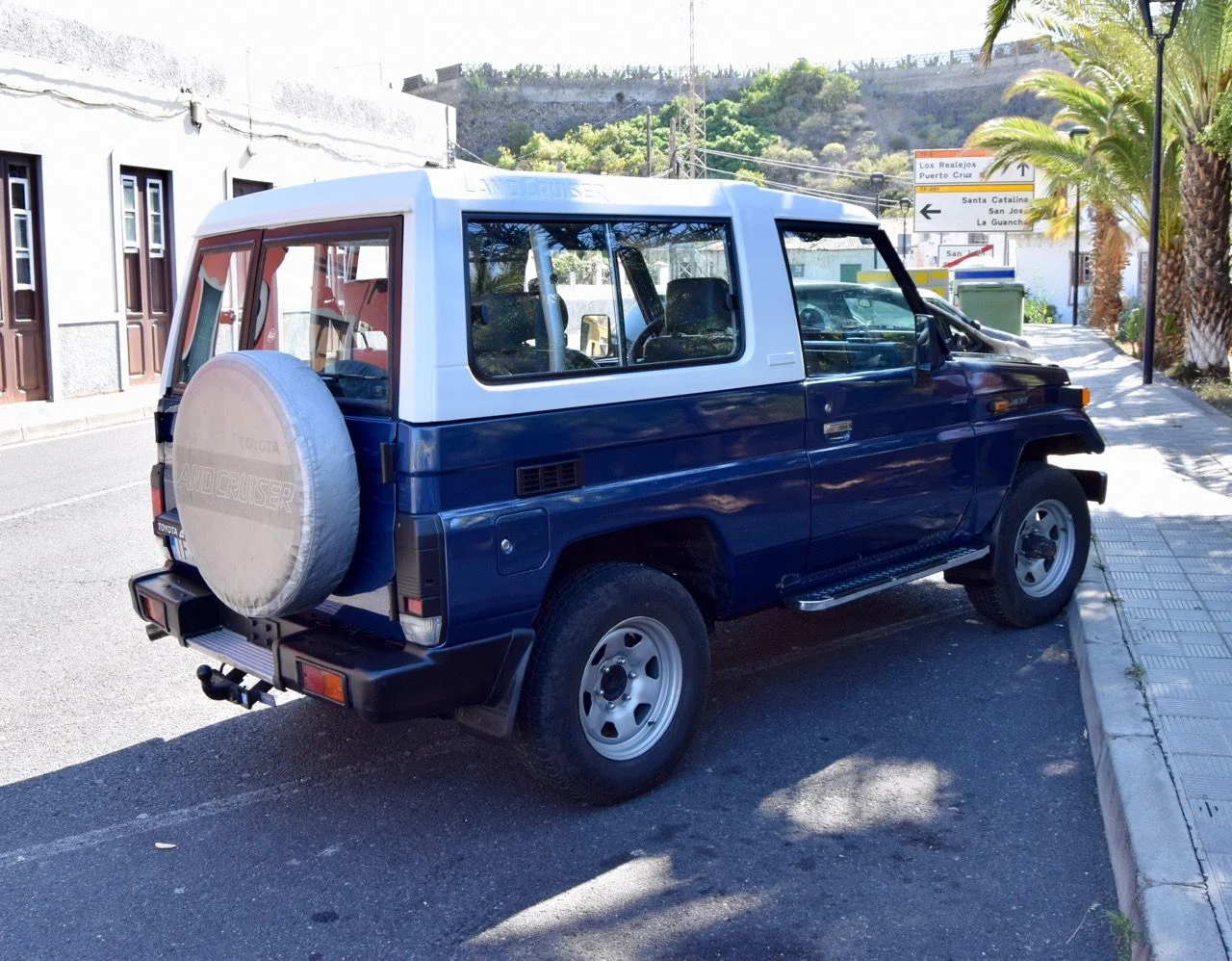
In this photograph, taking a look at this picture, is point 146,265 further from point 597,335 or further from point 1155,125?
point 597,335

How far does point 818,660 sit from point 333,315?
9.66 ft

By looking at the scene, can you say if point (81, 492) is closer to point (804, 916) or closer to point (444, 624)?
point (444, 624)

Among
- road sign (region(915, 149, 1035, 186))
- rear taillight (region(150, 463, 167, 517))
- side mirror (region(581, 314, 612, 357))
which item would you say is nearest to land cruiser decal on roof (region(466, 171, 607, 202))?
side mirror (region(581, 314, 612, 357))

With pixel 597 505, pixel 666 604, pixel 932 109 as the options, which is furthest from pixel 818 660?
pixel 932 109

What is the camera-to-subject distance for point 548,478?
165 inches

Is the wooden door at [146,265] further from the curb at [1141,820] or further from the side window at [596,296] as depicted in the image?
the curb at [1141,820]

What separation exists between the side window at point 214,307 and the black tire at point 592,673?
1.65 meters

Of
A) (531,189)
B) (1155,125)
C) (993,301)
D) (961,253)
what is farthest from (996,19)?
(531,189)

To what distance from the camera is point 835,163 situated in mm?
91688

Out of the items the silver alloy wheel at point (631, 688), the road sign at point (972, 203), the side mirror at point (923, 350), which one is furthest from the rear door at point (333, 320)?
the road sign at point (972, 203)

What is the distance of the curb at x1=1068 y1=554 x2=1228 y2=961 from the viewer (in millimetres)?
3414

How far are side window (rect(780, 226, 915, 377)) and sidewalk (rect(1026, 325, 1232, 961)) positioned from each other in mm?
1659

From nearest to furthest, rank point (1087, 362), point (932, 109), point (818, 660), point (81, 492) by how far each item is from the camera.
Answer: point (818, 660), point (81, 492), point (1087, 362), point (932, 109)

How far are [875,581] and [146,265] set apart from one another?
A: 17.1 meters
